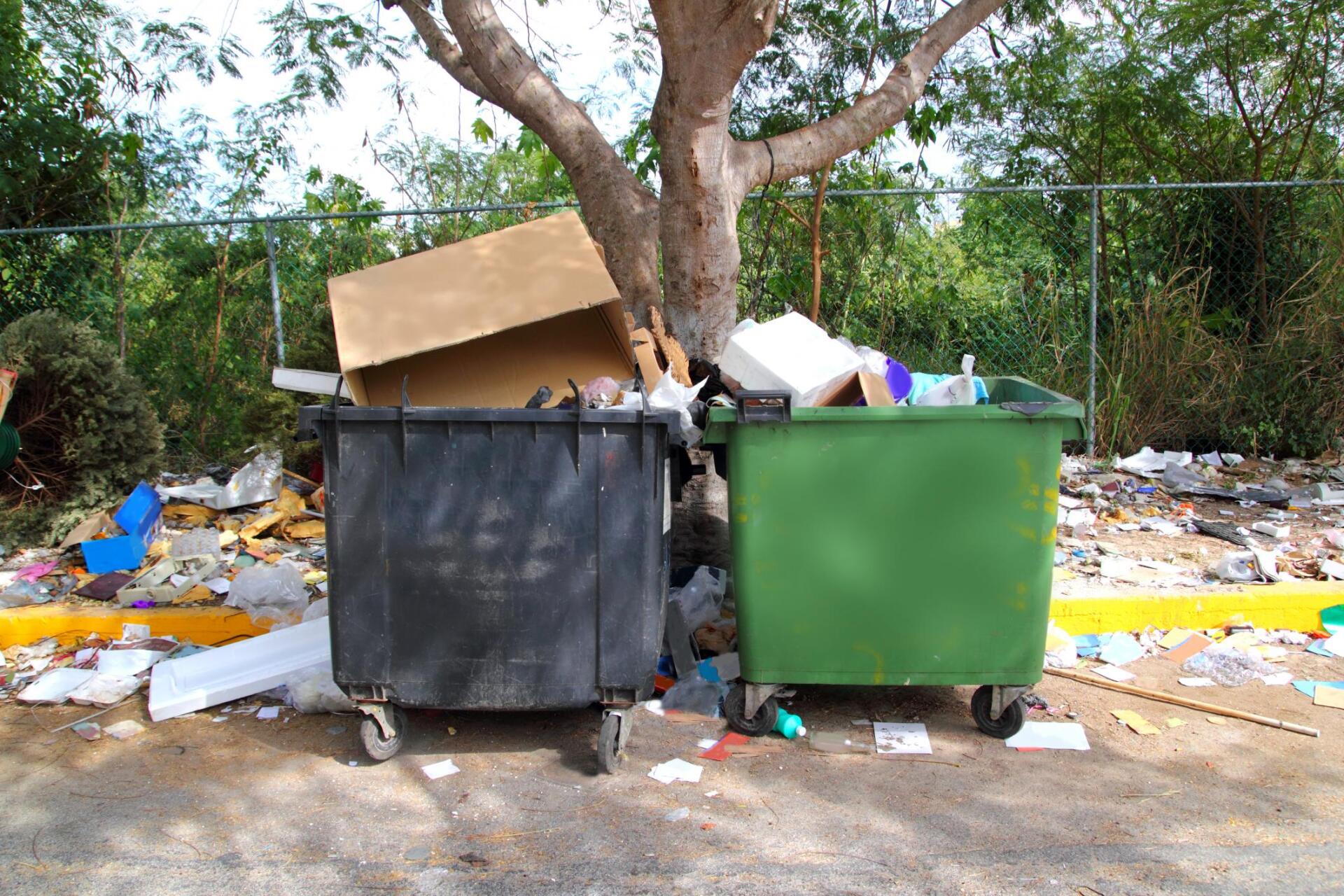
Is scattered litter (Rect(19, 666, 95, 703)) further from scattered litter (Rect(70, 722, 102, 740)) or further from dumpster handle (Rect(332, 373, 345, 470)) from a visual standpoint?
dumpster handle (Rect(332, 373, 345, 470))

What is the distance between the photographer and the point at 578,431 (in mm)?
2881

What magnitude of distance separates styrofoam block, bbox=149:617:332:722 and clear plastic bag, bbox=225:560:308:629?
309 mm

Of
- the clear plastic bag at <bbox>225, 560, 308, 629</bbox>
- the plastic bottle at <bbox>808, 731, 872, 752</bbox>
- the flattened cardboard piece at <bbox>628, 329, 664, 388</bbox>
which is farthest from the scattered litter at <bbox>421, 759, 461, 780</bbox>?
the flattened cardboard piece at <bbox>628, 329, 664, 388</bbox>

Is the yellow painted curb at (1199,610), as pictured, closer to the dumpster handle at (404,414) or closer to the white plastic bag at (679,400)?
the white plastic bag at (679,400)

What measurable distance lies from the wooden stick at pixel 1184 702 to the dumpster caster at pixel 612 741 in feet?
5.41

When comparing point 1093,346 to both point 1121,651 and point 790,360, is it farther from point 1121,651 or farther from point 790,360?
point 790,360

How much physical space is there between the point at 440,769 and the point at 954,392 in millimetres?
2117

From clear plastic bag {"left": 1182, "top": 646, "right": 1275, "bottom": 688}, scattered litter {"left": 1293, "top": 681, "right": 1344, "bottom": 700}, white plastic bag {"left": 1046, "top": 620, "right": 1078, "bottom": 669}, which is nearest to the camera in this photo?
scattered litter {"left": 1293, "top": 681, "right": 1344, "bottom": 700}

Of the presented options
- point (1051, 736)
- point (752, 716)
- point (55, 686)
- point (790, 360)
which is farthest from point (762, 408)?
point (55, 686)

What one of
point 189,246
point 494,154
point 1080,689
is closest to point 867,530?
point 1080,689

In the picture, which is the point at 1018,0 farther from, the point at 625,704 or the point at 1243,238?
the point at 625,704

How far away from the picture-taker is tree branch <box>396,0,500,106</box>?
4.66 m

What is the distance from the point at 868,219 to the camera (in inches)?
250

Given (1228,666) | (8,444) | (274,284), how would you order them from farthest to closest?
(274,284), (8,444), (1228,666)
